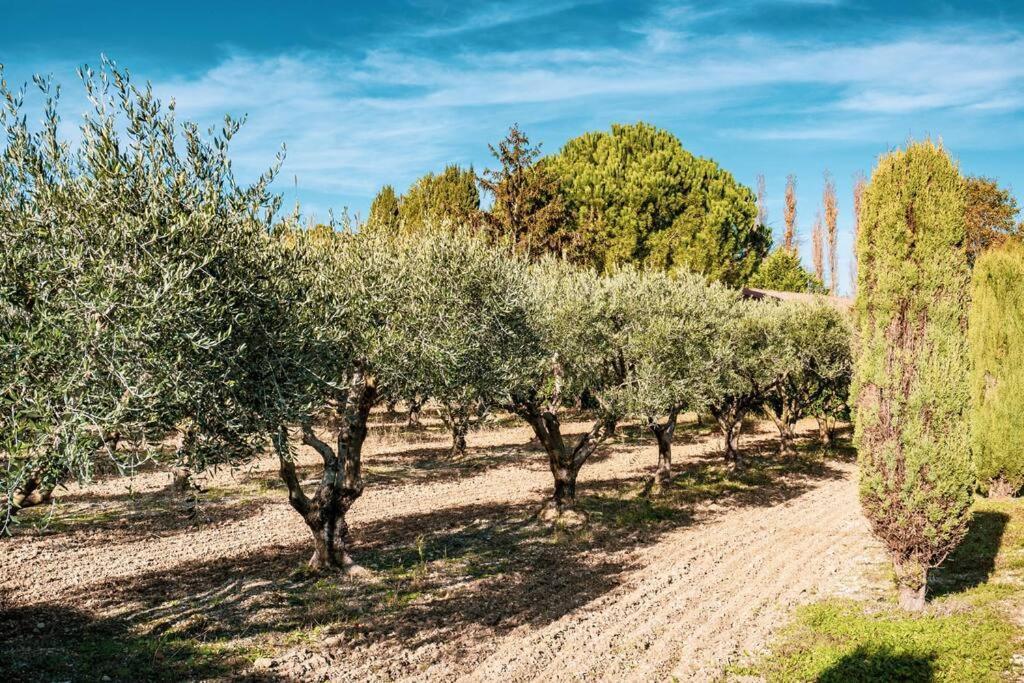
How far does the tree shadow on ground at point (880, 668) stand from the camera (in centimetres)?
1180

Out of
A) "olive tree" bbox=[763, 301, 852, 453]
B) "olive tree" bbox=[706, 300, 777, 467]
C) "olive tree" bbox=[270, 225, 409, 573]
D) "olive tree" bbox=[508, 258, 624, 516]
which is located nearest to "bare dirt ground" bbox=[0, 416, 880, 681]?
"olive tree" bbox=[270, 225, 409, 573]

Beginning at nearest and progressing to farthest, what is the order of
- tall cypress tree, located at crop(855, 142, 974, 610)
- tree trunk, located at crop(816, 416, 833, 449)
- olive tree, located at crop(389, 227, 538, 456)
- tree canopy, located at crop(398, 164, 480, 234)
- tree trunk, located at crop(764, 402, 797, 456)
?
tall cypress tree, located at crop(855, 142, 974, 610) < olive tree, located at crop(389, 227, 538, 456) < tree trunk, located at crop(764, 402, 797, 456) < tree trunk, located at crop(816, 416, 833, 449) < tree canopy, located at crop(398, 164, 480, 234)

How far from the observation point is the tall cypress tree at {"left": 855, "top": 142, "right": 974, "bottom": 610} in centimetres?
1432

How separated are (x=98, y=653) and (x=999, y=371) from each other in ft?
92.4

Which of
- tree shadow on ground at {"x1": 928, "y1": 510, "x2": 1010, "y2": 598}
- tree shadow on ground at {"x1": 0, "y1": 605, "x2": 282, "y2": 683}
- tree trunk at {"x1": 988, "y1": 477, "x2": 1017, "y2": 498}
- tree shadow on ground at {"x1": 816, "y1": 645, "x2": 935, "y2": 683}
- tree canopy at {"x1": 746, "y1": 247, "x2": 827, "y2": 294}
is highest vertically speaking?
tree canopy at {"x1": 746, "y1": 247, "x2": 827, "y2": 294}

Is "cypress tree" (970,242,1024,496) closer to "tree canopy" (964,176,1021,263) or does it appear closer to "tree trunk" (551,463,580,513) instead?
"tree trunk" (551,463,580,513)

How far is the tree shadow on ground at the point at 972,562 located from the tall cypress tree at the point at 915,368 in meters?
2.18

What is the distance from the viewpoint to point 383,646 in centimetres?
1435

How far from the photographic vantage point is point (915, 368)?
14594 mm

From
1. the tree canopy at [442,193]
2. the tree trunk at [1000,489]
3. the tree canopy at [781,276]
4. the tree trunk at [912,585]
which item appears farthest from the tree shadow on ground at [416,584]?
the tree canopy at [781,276]

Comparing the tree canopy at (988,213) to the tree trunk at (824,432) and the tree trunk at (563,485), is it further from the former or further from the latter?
the tree trunk at (563,485)

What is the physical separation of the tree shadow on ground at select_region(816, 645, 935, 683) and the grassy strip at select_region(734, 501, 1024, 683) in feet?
0.05

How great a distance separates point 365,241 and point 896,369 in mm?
13320

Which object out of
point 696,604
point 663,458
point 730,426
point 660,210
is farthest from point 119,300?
point 660,210
